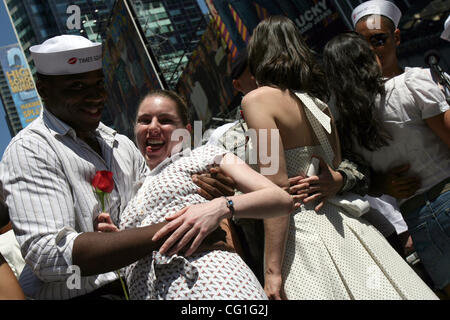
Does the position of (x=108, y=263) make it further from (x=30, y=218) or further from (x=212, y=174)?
(x=212, y=174)

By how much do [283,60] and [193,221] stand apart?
3.48 ft

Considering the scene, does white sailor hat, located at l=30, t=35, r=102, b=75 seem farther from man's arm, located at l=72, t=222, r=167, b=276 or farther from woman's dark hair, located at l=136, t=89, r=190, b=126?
man's arm, located at l=72, t=222, r=167, b=276

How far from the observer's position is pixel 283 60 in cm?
233

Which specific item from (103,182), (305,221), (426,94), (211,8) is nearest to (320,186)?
(305,221)

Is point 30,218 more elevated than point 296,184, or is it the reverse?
point 30,218

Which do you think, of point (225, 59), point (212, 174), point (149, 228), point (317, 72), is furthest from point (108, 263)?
point (225, 59)

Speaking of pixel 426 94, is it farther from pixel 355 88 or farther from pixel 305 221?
pixel 305 221

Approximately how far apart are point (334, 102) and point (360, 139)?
265mm

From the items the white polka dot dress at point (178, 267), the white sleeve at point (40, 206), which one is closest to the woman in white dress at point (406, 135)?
the white polka dot dress at point (178, 267)

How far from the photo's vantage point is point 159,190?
5.96 ft

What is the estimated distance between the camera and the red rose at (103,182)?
185 centimetres

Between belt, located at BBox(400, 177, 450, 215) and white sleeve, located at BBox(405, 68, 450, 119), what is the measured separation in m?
0.35

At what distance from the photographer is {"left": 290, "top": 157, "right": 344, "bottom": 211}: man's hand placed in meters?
2.17

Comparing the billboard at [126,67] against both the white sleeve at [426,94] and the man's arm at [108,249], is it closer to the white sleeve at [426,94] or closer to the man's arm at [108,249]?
the white sleeve at [426,94]
